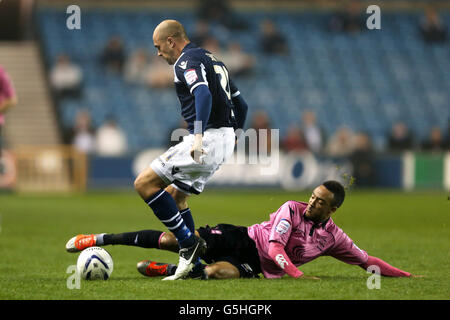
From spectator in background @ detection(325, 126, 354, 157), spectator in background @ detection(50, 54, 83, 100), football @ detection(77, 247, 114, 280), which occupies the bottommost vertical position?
football @ detection(77, 247, 114, 280)

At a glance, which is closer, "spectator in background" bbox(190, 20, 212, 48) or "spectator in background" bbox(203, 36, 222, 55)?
"spectator in background" bbox(203, 36, 222, 55)

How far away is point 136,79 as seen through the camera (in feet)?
74.3

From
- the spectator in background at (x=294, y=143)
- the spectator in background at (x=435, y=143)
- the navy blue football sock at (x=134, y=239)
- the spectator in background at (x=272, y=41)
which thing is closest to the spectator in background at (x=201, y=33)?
the spectator in background at (x=272, y=41)

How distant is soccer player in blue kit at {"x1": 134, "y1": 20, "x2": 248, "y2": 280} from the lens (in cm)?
592

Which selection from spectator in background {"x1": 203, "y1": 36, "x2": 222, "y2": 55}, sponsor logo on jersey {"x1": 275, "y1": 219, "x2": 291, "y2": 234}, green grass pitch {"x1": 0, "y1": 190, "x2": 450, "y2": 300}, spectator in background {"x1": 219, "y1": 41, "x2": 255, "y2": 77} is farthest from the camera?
spectator in background {"x1": 219, "y1": 41, "x2": 255, "y2": 77}

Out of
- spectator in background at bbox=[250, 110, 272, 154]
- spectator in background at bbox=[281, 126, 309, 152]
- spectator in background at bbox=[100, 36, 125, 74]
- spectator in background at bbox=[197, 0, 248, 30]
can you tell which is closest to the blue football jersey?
spectator in background at bbox=[250, 110, 272, 154]

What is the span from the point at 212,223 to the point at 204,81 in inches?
211

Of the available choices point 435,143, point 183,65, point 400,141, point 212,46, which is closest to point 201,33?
point 212,46

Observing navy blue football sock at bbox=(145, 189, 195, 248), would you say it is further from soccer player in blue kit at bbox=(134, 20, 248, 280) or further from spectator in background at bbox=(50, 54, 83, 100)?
spectator in background at bbox=(50, 54, 83, 100)

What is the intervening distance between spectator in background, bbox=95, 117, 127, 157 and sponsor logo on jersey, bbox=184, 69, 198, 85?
530 inches

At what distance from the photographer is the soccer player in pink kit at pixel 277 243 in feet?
19.7

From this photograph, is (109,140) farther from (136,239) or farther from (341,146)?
(136,239)

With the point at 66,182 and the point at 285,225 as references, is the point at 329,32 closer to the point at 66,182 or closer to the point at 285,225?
the point at 66,182
